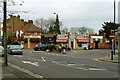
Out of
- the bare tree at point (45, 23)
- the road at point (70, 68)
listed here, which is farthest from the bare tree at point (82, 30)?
the road at point (70, 68)

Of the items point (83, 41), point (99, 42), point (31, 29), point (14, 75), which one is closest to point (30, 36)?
point (31, 29)

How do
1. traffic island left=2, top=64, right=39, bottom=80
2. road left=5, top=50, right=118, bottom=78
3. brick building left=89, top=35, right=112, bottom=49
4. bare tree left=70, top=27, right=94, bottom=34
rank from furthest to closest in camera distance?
1. bare tree left=70, top=27, right=94, bottom=34
2. brick building left=89, top=35, right=112, bottom=49
3. road left=5, top=50, right=118, bottom=78
4. traffic island left=2, top=64, right=39, bottom=80

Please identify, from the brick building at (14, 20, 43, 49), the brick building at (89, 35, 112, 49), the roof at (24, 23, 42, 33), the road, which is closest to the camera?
the road

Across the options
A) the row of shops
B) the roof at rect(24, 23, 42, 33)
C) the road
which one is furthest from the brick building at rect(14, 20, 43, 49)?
the road

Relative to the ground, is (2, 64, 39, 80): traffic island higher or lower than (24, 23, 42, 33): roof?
lower

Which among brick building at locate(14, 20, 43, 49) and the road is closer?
the road

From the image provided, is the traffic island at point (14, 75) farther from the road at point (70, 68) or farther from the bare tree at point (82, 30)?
the bare tree at point (82, 30)

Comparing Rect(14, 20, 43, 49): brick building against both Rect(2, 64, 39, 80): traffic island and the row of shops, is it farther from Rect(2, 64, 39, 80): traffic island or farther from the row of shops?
Rect(2, 64, 39, 80): traffic island

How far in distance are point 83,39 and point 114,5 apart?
1726 inches

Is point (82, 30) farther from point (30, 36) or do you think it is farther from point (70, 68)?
point (70, 68)

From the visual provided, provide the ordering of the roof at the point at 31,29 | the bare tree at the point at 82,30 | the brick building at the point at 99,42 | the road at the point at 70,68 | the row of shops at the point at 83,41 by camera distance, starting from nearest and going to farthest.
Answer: the road at the point at 70,68, the row of shops at the point at 83,41, the brick building at the point at 99,42, the roof at the point at 31,29, the bare tree at the point at 82,30

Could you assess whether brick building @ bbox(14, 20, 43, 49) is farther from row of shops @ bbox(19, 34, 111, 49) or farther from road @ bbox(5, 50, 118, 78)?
road @ bbox(5, 50, 118, 78)

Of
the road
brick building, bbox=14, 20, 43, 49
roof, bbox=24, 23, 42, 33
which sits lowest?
the road

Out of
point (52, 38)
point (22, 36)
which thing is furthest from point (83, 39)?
point (22, 36)
